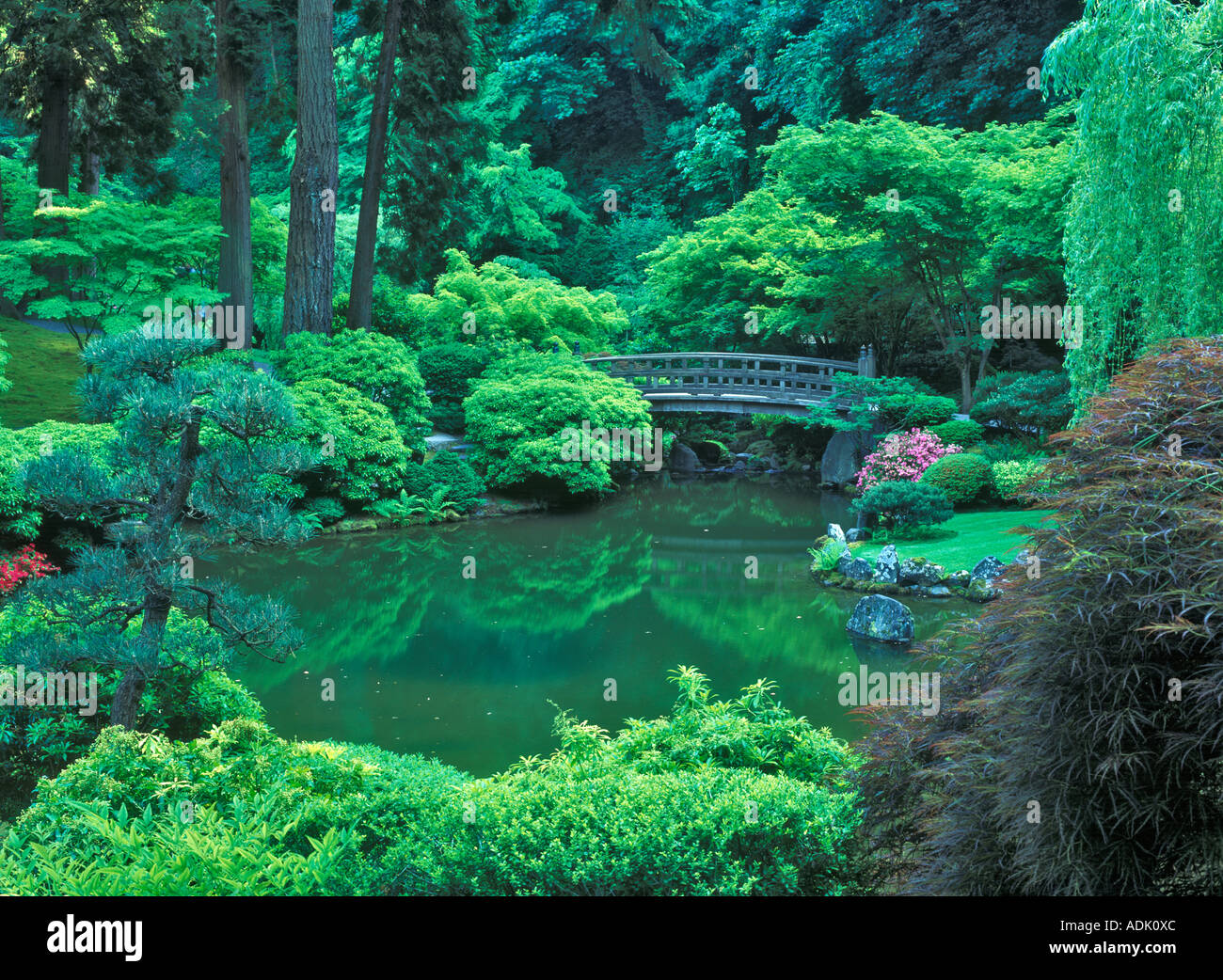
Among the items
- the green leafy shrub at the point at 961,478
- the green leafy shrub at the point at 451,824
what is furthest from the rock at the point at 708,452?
the green leafy shrub at the point at 451,824

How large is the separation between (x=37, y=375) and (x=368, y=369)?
535 cm

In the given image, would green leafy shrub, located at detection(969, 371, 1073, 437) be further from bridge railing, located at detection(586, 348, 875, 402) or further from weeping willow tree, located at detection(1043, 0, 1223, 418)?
bridge railing, located at detection(586, 348, 875, 402)

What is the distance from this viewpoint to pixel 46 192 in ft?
46.3

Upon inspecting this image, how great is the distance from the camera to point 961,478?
1438 centimetres

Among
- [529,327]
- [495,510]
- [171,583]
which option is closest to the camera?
[171,583]

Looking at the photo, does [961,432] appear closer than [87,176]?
Yes

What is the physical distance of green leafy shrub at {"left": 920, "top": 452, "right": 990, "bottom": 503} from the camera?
1434 cm

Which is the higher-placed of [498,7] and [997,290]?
[498,7]

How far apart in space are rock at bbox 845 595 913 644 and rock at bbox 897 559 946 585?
1556mm

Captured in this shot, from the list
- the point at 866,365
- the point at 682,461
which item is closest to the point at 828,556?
the point at 866,365

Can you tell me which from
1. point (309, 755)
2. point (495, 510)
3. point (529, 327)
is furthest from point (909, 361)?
point (309, 755)

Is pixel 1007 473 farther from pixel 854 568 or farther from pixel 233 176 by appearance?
pixel 233 176
